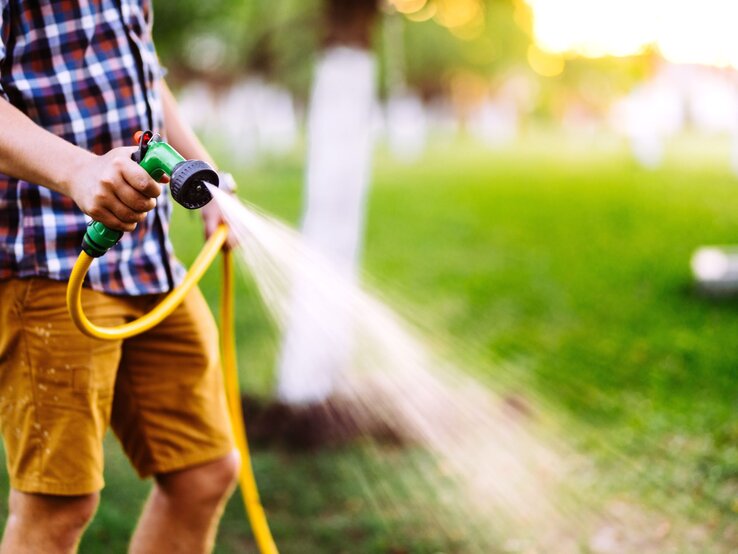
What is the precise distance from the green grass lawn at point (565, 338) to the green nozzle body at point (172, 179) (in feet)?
3.91

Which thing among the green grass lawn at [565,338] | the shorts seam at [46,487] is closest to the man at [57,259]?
the shorts seam at [46,487]

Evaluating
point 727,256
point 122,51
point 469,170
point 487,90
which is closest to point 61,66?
point 122,51

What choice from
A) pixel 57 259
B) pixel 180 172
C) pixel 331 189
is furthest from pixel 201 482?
pixel 331 189

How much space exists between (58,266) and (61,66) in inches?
15.9

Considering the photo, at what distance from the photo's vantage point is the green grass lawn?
3641 millimetres

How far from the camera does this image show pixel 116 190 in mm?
1617

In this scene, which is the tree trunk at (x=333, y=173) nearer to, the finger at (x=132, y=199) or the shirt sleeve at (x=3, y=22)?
the shirt sleeve at (x=3, y=22)

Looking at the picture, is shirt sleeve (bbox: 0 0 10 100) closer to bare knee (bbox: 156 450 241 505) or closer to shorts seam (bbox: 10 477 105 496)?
shorts seam (bbox: 10 477 105 496)

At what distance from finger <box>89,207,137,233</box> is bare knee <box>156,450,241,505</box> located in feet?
2.50

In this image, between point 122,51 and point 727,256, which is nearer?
point 122,51

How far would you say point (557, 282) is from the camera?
25.7ft

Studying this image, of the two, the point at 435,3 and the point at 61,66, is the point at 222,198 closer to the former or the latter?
the point at 61,66

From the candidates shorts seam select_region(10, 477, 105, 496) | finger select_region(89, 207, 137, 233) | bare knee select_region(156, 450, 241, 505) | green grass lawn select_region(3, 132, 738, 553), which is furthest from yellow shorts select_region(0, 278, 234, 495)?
green grass lawn select_region(3, 132, 738, 553)

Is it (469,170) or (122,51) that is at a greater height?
(122,51)
